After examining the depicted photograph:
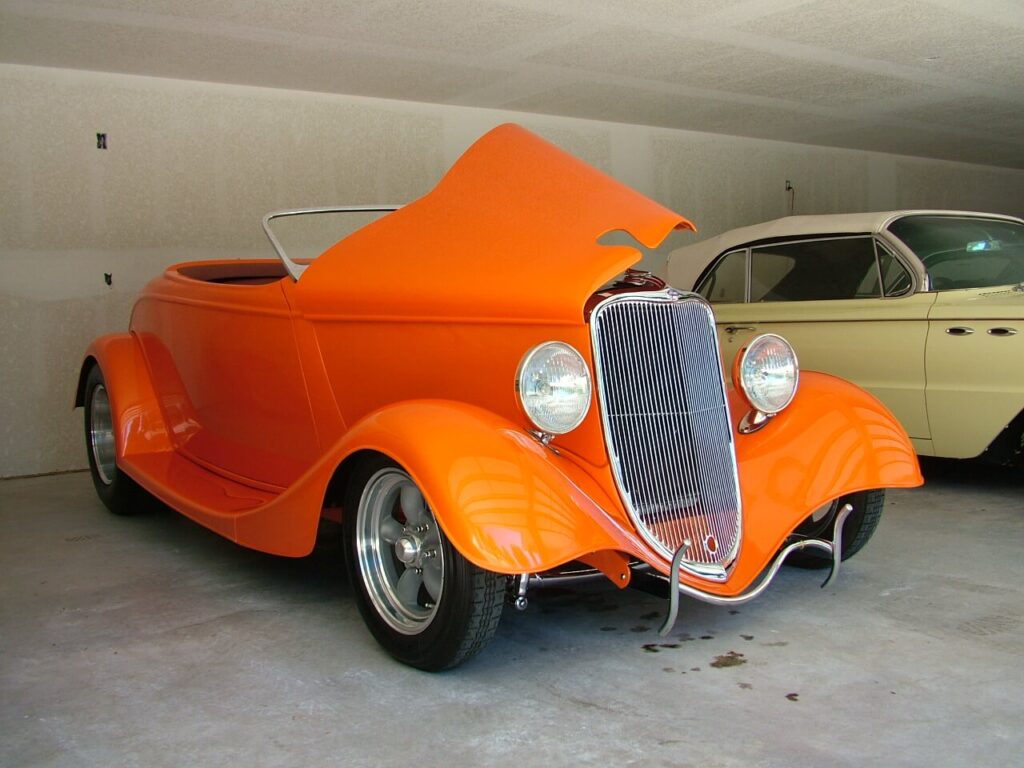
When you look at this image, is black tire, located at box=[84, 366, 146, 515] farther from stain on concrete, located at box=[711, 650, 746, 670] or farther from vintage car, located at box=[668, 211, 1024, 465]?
vintage car, located at box=[668, 211, 1024, 465]

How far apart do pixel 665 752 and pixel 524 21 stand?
482cm

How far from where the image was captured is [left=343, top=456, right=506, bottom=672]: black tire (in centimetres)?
283

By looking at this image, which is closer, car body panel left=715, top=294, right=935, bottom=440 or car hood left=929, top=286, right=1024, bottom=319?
car hood left=929, top=286, right=1024, bottom=319

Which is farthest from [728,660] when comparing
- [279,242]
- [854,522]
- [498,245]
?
[279,242]

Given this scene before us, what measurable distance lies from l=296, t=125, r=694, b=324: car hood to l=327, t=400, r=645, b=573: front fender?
448mm

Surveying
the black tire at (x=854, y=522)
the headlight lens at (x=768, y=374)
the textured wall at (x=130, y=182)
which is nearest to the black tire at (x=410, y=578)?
the headlight lens at (x=768, y=374)

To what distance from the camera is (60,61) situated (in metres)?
6.53

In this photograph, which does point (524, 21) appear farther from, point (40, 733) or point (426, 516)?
point (40, 733)

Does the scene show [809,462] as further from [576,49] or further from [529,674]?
[576,49]

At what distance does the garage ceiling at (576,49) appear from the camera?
582cm

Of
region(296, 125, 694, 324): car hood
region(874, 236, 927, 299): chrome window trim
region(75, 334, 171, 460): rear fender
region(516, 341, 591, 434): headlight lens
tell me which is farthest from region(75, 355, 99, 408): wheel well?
region(874, 236, 927, 299): chrome window trim

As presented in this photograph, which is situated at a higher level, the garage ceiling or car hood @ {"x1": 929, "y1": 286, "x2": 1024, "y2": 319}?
the garage ceiling

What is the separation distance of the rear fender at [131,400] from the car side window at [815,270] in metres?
3.57

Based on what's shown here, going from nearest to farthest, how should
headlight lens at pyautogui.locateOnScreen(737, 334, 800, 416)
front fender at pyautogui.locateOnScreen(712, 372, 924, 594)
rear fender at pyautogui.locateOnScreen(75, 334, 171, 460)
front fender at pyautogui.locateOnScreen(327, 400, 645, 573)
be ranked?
front fender at pyautogui.locateOnScreen(327, 400, 645, 573) → front fender at pyautogui.locateOnScreen(712, 372, 924, 594) → headlight lens at pyautogui.locateOnScreen(737, 334, 800, 416) → rear fender at pyautogui.locateOnScreen(75, 334, 171, 460)
